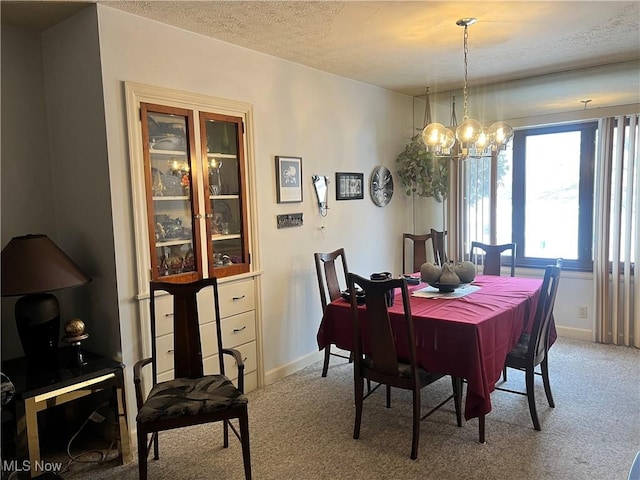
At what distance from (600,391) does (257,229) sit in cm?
278

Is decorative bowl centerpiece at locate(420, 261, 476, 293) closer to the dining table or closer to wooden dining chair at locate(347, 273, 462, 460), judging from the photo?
the dining table

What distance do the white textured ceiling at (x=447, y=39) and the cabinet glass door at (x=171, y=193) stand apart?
612mm

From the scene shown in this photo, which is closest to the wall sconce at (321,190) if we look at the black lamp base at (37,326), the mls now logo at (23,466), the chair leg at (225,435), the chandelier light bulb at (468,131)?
the chandelier light bulb at (468,131)

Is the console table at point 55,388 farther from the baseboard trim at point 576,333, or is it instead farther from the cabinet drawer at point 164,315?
the baseboard trim at point 576,333

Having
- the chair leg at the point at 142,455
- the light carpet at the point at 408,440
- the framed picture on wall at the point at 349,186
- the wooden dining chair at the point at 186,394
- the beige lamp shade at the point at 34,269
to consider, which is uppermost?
the framed picture on wall at the point at 349,186

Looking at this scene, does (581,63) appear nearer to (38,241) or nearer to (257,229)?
(257,229)

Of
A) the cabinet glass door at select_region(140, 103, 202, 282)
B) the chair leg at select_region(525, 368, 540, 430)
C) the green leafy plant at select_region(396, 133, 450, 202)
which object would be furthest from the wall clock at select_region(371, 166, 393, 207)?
the chair leg at select_region(525, 368, 540, 430)

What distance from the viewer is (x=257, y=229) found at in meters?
3.50

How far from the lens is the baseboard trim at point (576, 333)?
4.44 meters

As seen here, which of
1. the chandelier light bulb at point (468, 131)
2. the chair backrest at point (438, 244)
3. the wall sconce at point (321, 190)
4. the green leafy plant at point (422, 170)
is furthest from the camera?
the green leafy plant at point (422, 170)

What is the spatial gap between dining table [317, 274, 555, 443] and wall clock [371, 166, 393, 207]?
1743 mm

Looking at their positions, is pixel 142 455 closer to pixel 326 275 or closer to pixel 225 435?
pixel 225 435

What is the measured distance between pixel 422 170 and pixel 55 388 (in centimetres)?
381

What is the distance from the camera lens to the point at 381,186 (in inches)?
190
